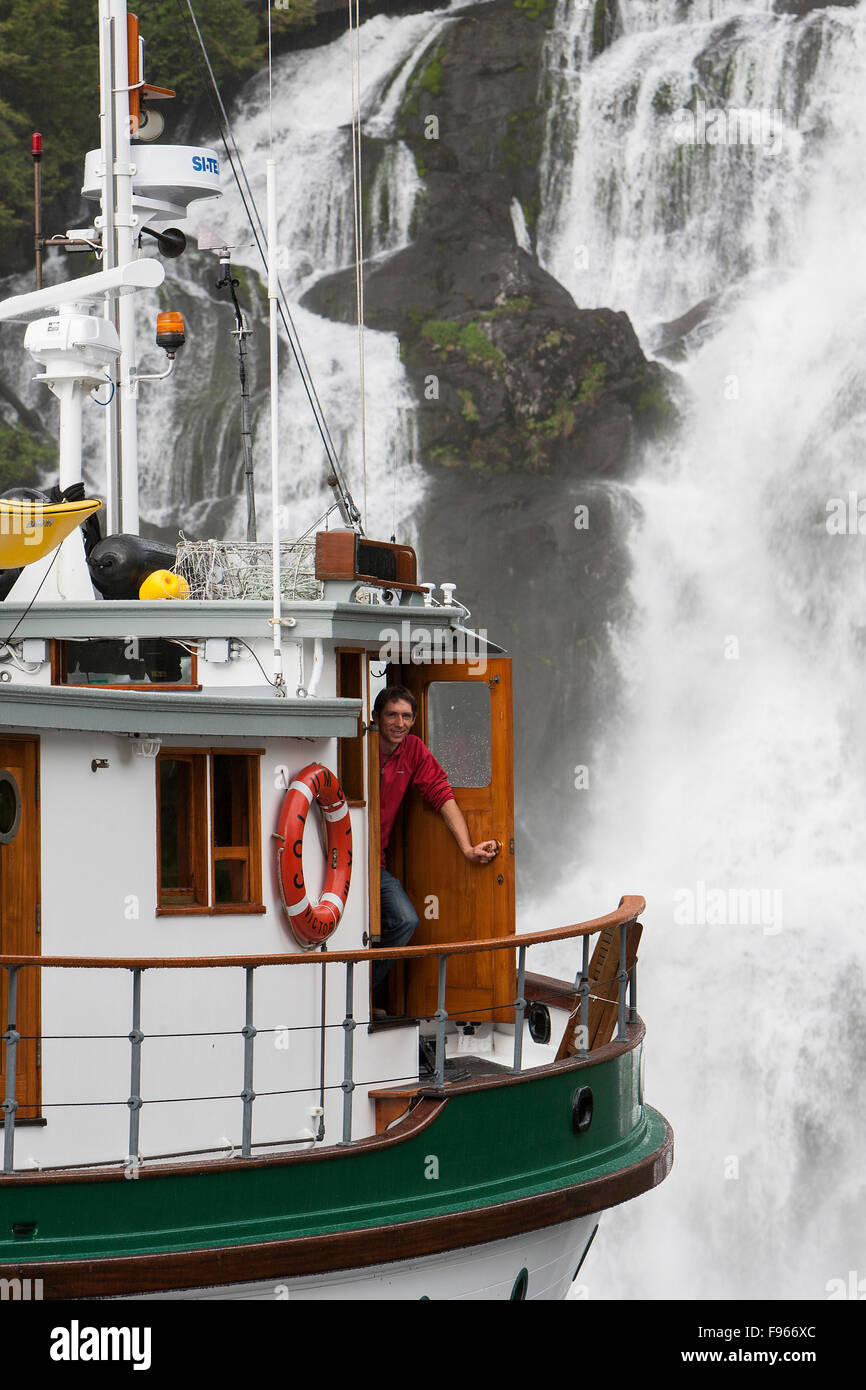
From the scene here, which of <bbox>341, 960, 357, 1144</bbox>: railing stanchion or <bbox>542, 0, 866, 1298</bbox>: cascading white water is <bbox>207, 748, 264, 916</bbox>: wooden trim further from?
<bbox>542, 0, 866, 1298</bbox>: cascading white water

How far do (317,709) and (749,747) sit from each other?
80.0ft

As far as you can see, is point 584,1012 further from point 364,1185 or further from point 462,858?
point 364,1185

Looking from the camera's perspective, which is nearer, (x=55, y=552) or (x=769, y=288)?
(x=55, y=552)

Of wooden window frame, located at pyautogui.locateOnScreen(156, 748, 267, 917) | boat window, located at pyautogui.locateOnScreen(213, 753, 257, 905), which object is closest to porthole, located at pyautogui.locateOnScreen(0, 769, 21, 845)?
wooden window frame, located at pyautogui.locateOnScreen(156, 748, 267, 917)

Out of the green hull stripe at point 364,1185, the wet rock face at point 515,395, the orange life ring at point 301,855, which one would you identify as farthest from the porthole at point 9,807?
the wet rock face at point 515,395

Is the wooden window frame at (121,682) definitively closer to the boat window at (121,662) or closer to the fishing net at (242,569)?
the boat window at (121,662)

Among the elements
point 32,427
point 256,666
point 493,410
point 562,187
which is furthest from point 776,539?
point 256,666

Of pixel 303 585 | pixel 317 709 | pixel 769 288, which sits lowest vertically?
pixel 317 709

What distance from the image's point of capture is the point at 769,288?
3550 cm

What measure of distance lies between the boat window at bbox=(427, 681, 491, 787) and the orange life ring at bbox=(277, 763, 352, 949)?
1.46 meters

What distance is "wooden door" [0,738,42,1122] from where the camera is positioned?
709cm
